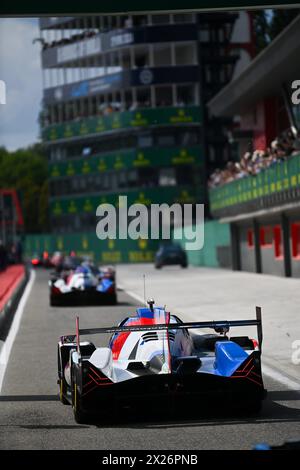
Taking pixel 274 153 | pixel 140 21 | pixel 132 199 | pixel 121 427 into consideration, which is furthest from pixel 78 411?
pixel 274 153

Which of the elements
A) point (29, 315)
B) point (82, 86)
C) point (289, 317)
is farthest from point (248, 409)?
point (29, 315)

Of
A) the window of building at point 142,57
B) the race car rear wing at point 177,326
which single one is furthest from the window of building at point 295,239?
the race car rear wing at point 177,326

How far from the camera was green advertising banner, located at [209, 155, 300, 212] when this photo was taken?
28.0m

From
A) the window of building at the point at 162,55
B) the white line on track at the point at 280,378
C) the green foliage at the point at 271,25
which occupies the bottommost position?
the white line on track at the point at 280,378

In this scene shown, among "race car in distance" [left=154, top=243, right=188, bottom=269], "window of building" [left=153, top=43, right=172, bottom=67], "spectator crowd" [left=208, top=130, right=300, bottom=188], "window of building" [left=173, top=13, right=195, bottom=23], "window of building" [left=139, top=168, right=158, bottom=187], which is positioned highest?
"window of building" [left=153, top=43, right=172, bottom=67]

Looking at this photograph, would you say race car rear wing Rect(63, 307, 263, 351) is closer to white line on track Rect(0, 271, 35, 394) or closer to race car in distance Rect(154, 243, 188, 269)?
white line on track Rect(0, 271, 35, 394)

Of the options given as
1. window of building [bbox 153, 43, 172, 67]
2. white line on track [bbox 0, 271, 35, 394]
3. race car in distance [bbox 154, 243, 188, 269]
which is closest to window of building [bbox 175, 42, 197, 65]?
window of building [bbox 153, 43, 172, 67]

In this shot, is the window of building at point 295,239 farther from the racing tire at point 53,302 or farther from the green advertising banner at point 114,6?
the green advertising banner at point 114,6

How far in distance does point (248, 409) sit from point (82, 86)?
17.6 feet

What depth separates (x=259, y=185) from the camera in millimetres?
31922

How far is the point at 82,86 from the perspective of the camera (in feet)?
43.5

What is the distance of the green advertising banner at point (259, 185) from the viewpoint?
28.0 m

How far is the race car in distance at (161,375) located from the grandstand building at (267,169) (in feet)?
29.7

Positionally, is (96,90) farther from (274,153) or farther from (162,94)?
(274,153)
